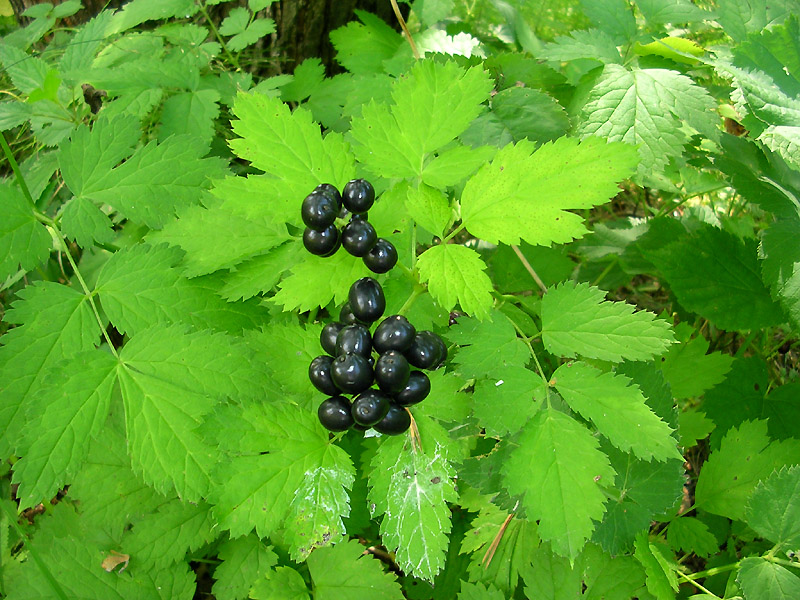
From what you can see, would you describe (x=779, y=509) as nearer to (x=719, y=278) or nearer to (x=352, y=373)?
(x=719, y=278)

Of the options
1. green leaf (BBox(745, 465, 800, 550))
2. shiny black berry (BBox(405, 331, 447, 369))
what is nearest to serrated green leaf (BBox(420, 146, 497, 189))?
shiny black berry (BBox(405, 331, 447, 369))

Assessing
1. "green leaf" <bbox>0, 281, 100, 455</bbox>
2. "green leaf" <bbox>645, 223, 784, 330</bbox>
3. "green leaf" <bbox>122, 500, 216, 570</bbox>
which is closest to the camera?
"green leaf" <bbox>0, 281, 100, 455</bbox>

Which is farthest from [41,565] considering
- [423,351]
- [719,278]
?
[719,278]

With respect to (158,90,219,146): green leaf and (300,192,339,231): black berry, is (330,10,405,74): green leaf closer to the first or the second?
(158,90,219,146): green leaf

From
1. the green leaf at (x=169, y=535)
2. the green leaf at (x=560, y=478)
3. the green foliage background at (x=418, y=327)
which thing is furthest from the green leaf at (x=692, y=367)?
the green leaf at (x=169, y=535)

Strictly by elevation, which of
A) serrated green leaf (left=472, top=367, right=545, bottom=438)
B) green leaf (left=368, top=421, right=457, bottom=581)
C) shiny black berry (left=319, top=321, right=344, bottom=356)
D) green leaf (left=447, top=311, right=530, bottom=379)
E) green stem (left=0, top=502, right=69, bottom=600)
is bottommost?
green stem (left=0, top=502, right=69, bottom=600)

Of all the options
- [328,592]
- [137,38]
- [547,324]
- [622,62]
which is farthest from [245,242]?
[137,38]

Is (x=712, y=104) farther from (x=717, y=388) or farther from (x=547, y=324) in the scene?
(x=717, y=388)
